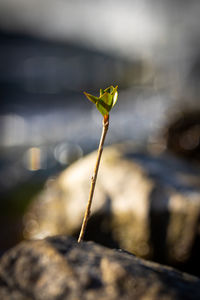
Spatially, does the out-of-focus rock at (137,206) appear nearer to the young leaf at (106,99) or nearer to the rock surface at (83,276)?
the rock surface at (83,276)

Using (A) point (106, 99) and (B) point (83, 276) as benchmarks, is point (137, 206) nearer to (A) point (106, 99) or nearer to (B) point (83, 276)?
(B) point (83, 276)

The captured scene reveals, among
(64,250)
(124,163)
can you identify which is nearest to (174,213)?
(124,163)

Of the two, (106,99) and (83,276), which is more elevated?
(106,99)

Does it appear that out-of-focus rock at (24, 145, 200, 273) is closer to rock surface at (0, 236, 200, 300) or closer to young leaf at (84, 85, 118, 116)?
rock surface at (0, 236, 200, 300)

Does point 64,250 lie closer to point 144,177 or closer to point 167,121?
point 144,177

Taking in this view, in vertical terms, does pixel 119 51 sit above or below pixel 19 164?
above

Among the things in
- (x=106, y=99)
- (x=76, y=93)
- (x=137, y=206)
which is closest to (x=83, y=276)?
(x=106, y=99)

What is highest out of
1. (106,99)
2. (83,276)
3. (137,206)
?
(106,99)
